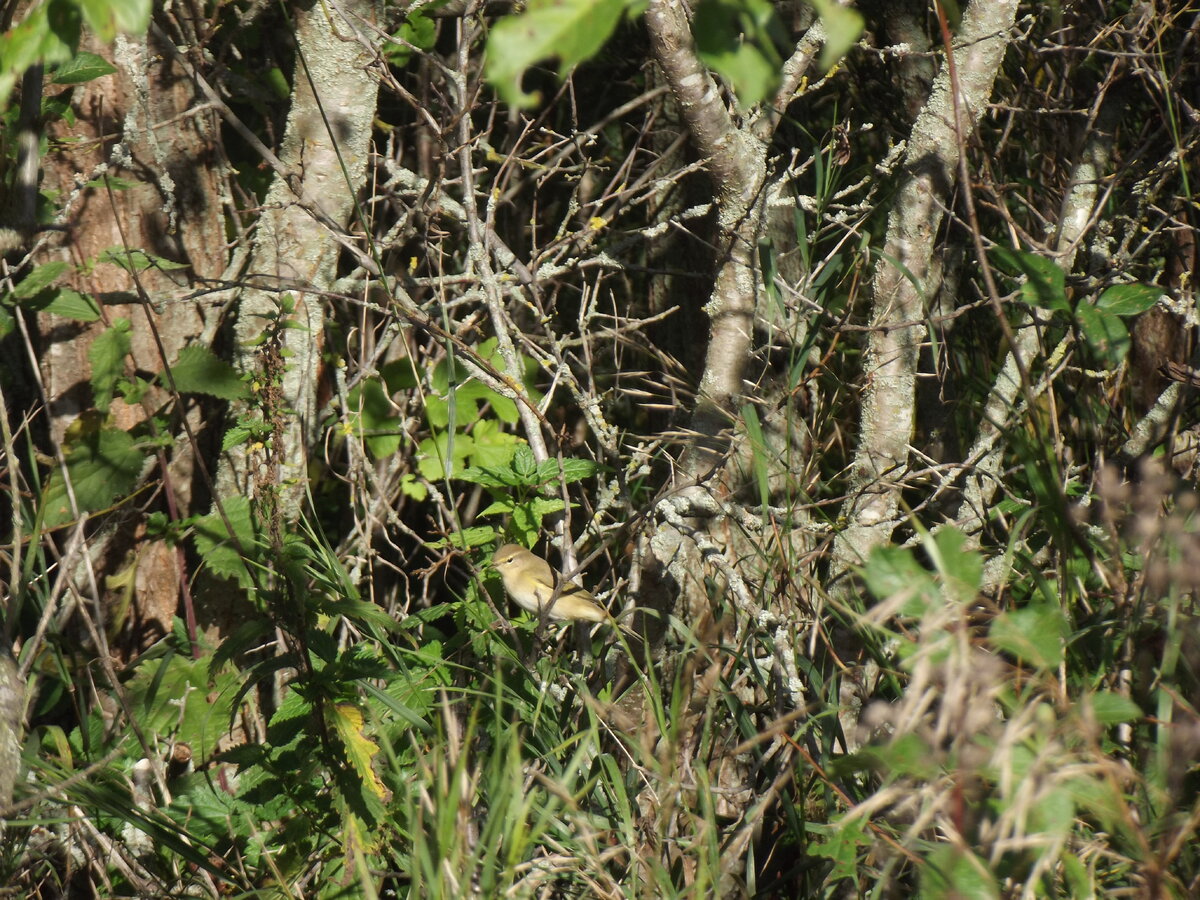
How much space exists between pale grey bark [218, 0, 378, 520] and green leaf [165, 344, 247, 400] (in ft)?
0.50

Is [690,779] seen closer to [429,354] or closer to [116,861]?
[116,861]

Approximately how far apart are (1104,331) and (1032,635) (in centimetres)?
106

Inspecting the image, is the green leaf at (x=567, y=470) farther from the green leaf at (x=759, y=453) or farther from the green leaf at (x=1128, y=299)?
the green leaf at (x=1128, y=299)

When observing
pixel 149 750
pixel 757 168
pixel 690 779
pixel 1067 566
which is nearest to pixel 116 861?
pixel 149 750

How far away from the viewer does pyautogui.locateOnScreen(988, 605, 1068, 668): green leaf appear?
1327 millimetres

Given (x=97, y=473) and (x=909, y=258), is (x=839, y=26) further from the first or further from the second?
(x=97, y=473)

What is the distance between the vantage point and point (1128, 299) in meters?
2.28

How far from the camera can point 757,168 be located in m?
2.73

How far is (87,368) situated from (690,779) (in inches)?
83.8

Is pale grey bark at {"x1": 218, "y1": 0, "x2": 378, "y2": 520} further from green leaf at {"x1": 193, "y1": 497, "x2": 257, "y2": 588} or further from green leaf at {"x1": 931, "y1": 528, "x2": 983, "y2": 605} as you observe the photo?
green leaf at {"x1": 931, "y1": 528, "x2": 983, "y2": 605}

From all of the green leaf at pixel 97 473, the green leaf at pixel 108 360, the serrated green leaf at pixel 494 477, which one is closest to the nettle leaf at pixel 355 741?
the serrated green leaf at pixel 494 477

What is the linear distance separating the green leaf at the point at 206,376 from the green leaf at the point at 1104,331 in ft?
6.57

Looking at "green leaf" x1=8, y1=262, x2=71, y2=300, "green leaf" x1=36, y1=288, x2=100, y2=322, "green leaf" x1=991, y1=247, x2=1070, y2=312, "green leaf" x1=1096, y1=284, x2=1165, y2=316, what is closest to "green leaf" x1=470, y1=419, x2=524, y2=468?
"green leaf" x1=36, y1=288, x2=100, y2=322

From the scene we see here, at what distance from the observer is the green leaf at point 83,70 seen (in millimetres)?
2695
